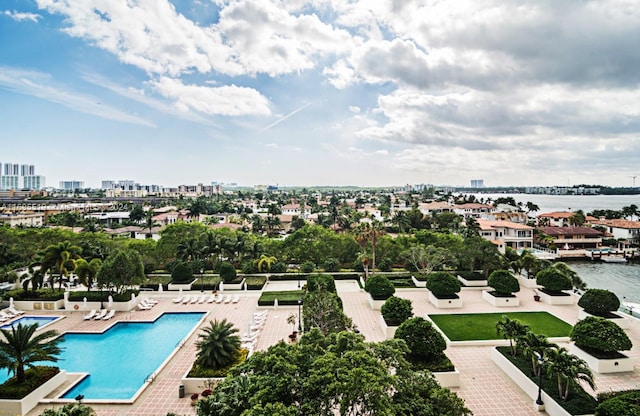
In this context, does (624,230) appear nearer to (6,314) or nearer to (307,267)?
(307,267)

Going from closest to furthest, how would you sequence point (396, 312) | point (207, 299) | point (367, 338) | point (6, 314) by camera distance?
1. point (396, 312)
2. point (367, 338)
3. point (6, 314)
4. point (207, 299)

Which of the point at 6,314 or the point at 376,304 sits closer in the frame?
the point at 6,314

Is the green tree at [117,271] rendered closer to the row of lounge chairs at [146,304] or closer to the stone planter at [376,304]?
the row of lounge chairs at [146,304]

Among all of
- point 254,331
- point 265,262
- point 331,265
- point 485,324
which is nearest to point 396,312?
point 485,324

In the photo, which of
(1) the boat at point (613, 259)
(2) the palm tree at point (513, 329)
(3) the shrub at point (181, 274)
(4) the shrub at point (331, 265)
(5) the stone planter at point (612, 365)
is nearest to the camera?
(2) the palm tree at point (513, 329)

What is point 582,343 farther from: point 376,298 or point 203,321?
point 203,321

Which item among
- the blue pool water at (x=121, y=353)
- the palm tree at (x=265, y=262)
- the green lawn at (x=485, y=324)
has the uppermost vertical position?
the palm tree at (x=265, y=262)

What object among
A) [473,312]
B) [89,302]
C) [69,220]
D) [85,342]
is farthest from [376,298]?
[69,220]

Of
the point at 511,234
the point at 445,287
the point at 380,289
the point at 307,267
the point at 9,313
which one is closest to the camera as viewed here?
the point at 9,313

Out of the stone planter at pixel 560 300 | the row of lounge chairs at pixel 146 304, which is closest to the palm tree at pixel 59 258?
the row of lounge chairs at pixel 146 304
